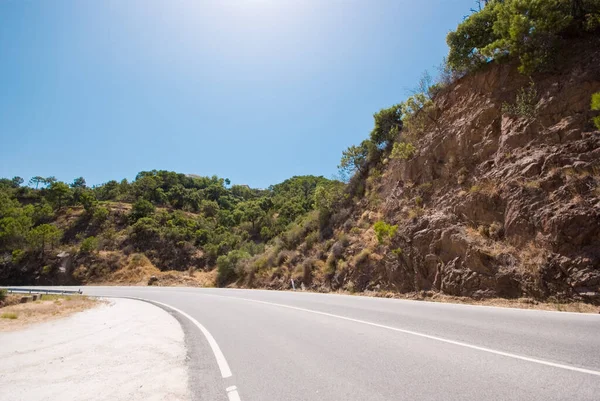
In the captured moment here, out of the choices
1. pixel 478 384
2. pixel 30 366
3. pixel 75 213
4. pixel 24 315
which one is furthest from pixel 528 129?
pixel 75 213

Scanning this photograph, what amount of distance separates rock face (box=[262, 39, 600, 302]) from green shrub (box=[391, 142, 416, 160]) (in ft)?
2.16

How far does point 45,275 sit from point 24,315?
121 ft

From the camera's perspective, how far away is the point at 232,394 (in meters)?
3.85

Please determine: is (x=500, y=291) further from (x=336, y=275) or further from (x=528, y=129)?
(x=336, y=275)

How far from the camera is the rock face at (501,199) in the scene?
977 centimetres

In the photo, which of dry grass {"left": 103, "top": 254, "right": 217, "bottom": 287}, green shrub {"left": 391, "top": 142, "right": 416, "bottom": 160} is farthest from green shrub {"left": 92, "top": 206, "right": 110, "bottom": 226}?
green shrub {"left": 391, "top": 142, "right": 416, "bottom": 160}

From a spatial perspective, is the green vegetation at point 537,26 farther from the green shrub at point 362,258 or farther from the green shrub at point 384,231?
the green shrub at point 362,258

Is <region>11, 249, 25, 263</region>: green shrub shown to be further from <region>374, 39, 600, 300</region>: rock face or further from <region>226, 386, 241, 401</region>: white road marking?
<region>226, 386, 241, 401</region>: white road marking

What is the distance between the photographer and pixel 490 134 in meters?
15.4

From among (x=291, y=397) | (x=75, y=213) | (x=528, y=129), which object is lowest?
(x=291, y=397)

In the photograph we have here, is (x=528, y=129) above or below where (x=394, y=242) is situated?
above

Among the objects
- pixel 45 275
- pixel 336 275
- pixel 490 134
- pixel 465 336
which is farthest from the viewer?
pixel 45 275

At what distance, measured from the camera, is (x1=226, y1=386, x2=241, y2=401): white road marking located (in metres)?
3.72

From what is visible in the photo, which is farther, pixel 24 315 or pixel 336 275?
pixel 336 275
